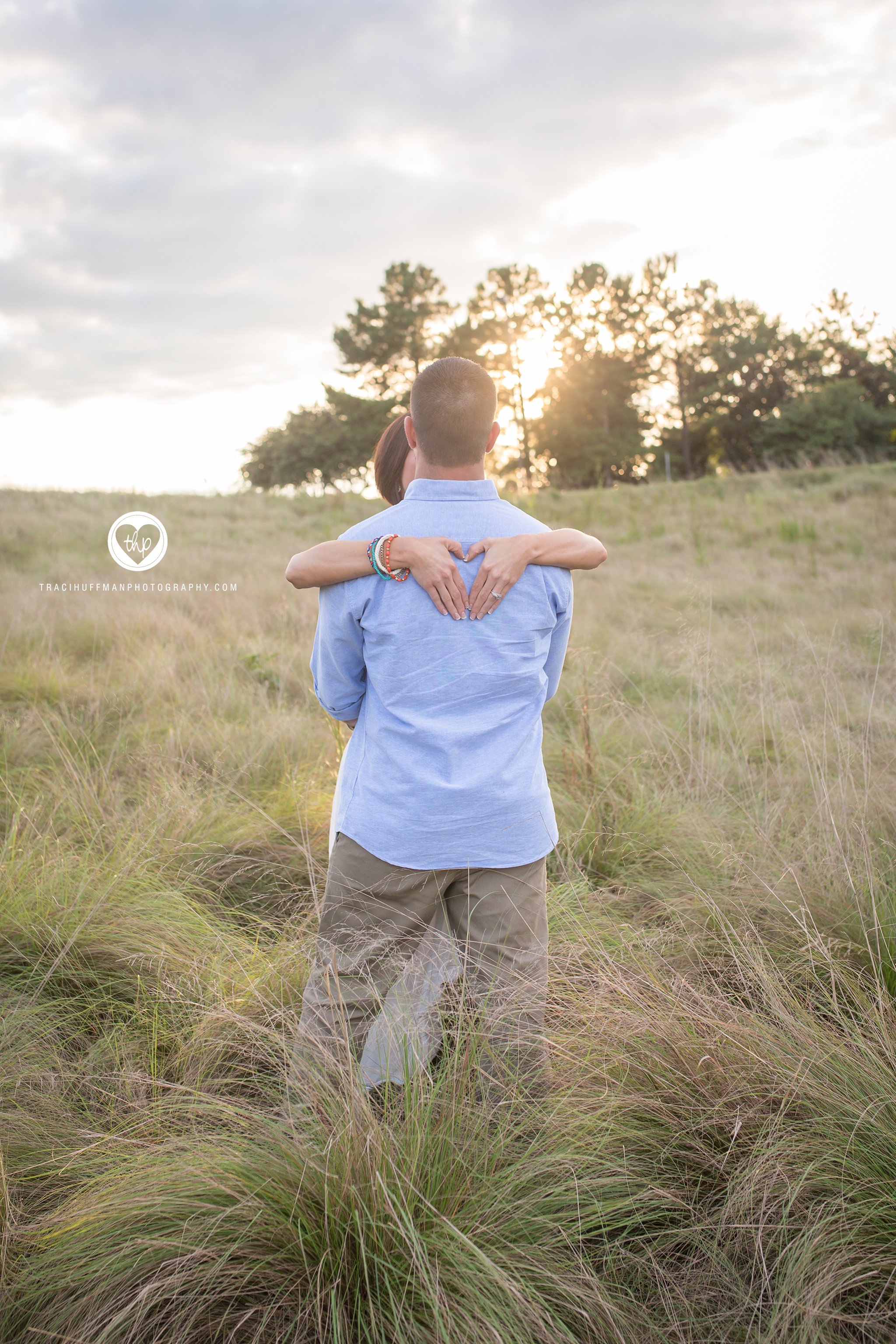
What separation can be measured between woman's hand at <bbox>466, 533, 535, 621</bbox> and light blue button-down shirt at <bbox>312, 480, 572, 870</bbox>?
0.04 meters

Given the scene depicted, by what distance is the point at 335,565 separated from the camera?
189 cm

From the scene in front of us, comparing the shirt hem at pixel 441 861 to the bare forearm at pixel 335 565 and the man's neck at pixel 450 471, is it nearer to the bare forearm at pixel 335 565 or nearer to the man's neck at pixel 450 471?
the bare forearm at pixel 335 565

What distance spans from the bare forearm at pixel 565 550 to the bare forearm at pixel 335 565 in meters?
0.42

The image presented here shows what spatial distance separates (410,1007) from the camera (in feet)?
6.42

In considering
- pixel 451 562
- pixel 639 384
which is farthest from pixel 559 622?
pixel 639 384

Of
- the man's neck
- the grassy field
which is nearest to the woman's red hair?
the man's neck

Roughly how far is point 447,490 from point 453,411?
0.19 m

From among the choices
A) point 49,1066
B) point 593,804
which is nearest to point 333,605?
point 49,1066

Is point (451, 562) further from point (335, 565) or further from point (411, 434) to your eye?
point (411, 434)

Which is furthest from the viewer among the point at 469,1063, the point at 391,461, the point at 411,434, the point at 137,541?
the point at 137,541

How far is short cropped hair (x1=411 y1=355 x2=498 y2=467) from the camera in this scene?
1.86m

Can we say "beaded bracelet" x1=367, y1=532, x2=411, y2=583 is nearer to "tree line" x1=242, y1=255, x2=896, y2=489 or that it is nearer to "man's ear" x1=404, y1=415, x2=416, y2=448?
"man's ear" x1=404, y1=415, x2=416, y2=448

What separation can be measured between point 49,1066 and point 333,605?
5.20ft

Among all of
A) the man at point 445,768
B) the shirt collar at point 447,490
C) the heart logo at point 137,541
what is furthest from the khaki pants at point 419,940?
Result: the heart logo at point 137,541
